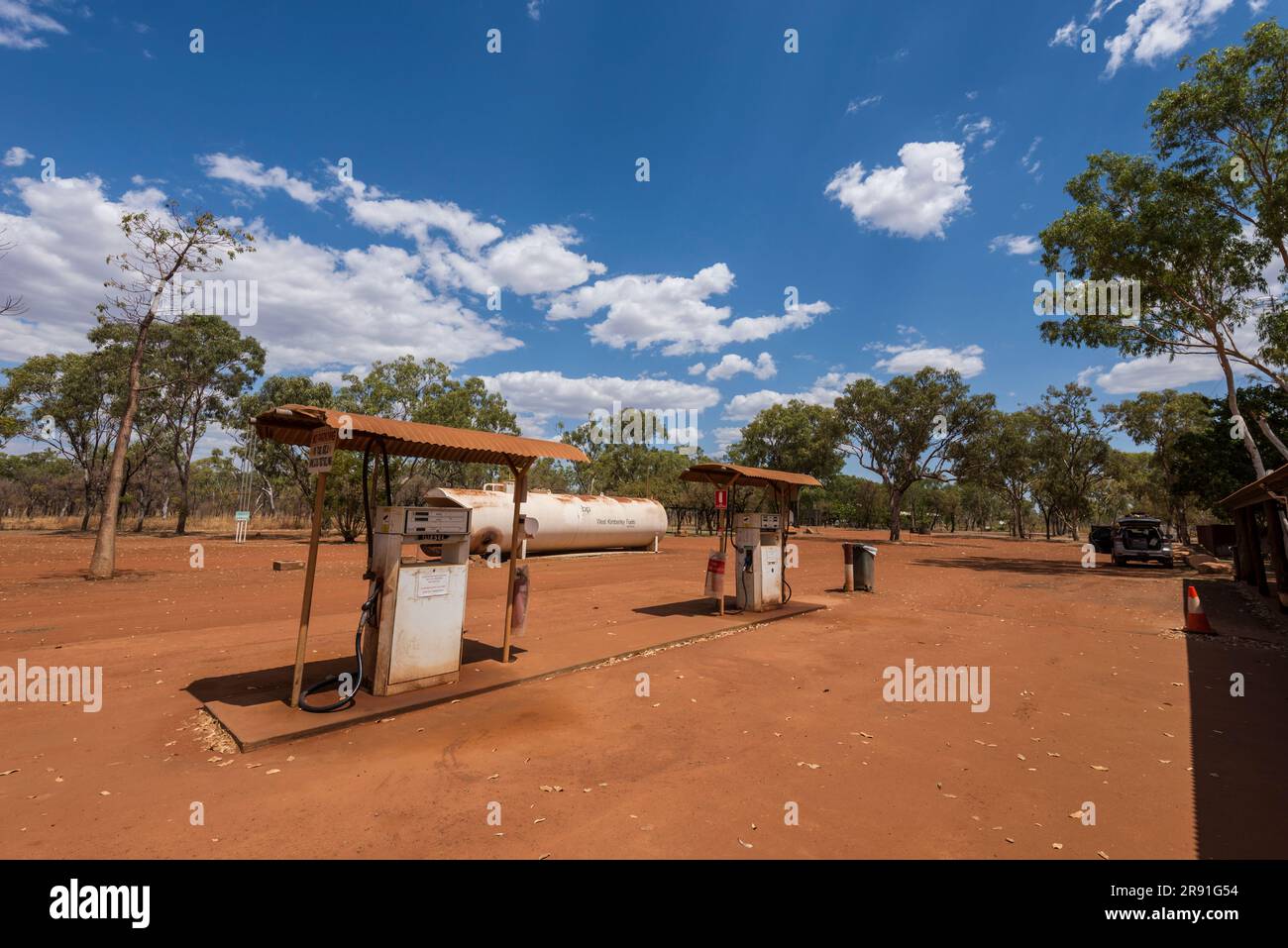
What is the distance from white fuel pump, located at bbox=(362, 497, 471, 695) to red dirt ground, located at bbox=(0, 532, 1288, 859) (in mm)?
617

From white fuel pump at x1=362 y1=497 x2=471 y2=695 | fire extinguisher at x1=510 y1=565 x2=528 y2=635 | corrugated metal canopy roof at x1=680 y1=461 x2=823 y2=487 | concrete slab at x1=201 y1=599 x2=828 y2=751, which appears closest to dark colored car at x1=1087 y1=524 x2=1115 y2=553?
corrugated metal canopy roof at x1=680 y1=461 x2=823 y2=487

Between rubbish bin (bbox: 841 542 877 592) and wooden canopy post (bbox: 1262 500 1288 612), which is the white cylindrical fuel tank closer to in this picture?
rubbish bin (bbox: 841 542 877 592)

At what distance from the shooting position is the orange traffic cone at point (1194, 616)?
10383 millimetres

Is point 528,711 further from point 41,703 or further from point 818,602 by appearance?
point 818,602

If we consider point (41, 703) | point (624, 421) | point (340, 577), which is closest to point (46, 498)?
point (624, 421)

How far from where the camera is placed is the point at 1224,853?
3.56 metres

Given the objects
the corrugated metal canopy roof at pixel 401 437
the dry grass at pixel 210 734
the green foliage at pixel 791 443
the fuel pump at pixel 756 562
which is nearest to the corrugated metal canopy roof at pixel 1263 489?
the fuel pump at pixel 756 562

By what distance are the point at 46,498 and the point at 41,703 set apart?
67204mm

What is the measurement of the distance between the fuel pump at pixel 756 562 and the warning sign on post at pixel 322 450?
320 inches

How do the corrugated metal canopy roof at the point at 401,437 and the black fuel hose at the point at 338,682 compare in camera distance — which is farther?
the corrugated metal canopy roof at the point at 401,437

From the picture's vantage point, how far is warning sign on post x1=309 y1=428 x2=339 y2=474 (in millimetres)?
5871

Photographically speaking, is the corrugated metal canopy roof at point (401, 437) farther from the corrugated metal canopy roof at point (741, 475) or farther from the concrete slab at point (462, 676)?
the corrugated metal canopy roof at point (741, 475)

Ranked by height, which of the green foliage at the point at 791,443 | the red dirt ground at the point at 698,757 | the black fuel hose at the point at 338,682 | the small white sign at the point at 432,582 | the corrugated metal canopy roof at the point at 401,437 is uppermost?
the green foliage at the point at 791,443
